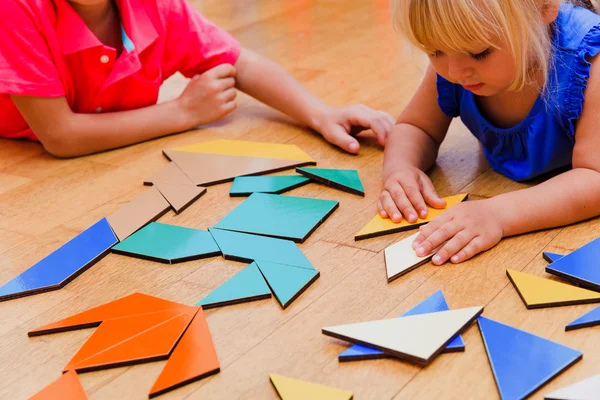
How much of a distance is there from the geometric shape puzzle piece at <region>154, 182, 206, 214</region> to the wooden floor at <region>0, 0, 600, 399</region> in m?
0.02

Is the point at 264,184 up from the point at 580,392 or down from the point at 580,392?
up

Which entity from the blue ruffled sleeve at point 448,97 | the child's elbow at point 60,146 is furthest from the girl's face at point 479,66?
the child's elbow at point 60,146

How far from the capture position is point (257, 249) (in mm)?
1140

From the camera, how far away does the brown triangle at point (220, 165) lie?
139 cm

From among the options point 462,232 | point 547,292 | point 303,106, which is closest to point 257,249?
point 462,232

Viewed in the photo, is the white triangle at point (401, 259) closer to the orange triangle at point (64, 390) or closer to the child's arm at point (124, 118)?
the orange triangle at point (64, 390)

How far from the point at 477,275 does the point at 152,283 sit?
49 cm

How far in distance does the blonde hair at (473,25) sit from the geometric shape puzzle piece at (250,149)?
0.44 meters

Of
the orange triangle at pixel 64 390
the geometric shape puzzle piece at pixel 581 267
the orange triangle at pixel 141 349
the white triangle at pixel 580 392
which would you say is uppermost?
the orange triangle at pixel 64 390

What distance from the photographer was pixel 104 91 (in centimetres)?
156

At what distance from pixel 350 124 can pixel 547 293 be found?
0.68 meters

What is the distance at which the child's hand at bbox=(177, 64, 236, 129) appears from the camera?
1.65m

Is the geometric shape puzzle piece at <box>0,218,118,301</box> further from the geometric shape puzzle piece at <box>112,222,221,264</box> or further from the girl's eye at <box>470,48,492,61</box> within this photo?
the girl's eye at <box>470,48,492,61</box>

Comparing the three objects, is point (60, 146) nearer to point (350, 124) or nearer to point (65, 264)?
point (65, 264)
